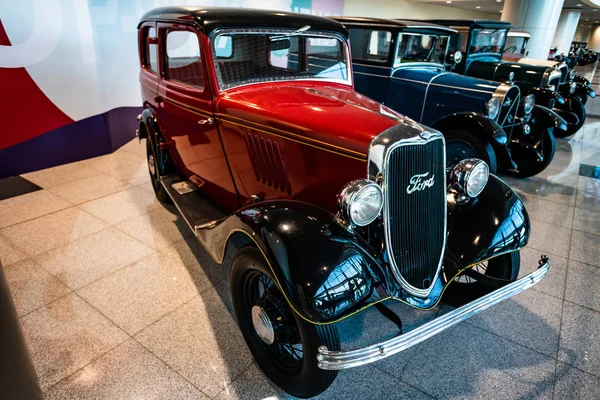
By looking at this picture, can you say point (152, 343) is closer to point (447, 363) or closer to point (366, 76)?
point (447, 363)

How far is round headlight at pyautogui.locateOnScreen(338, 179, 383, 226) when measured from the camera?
5.41 ft

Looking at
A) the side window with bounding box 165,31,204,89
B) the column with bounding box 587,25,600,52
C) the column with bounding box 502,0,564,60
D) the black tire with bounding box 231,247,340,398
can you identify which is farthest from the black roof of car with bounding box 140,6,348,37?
the column with bounding box 587,25,600,52

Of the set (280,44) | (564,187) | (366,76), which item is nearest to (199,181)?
(280,44)

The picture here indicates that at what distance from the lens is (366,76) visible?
4961 mm

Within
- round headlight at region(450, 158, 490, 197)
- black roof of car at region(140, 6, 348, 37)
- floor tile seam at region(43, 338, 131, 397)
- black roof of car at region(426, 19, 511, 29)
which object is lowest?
floor tile seam at region(43, 338, 131, 397)

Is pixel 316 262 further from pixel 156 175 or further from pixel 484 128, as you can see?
pixel 484 128

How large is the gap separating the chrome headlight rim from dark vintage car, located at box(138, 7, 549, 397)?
2.10m

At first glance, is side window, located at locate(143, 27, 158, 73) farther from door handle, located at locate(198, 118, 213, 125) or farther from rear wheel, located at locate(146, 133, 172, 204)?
door handle, located at locate(198, 118, 213, 125)

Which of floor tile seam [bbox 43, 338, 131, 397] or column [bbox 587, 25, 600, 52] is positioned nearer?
floor tile seam [bbox 43, 338, 131, 397]

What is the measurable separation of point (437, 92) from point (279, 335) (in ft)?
12.3

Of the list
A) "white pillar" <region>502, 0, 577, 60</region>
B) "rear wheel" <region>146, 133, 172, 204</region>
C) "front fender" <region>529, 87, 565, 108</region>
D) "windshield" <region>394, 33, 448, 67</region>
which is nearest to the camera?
"rear wheel" <region>146, 133, 172, 204</region>

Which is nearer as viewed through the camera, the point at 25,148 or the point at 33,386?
the point at 33,386

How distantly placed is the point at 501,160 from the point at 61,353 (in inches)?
164

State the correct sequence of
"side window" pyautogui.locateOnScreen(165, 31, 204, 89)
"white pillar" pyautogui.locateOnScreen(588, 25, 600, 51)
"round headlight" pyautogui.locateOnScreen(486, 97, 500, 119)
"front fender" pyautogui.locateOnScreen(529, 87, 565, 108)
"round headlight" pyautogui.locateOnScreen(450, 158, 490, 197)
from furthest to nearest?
"white pillar" pyautogui.locateOnScreen(588, 25, 600, 51) → "front fender" pyautogui.locateOnScreen(529, 87, 565, 108) → "round headlight" pyautogui.locateOnScreen(486, 97, 500, 119) → "side window" pyautogui.locateOnScreen(165, 31, 204, 89) → "round headlight" pyautogui.locateOnScreen(450, 158, 490, 197)
